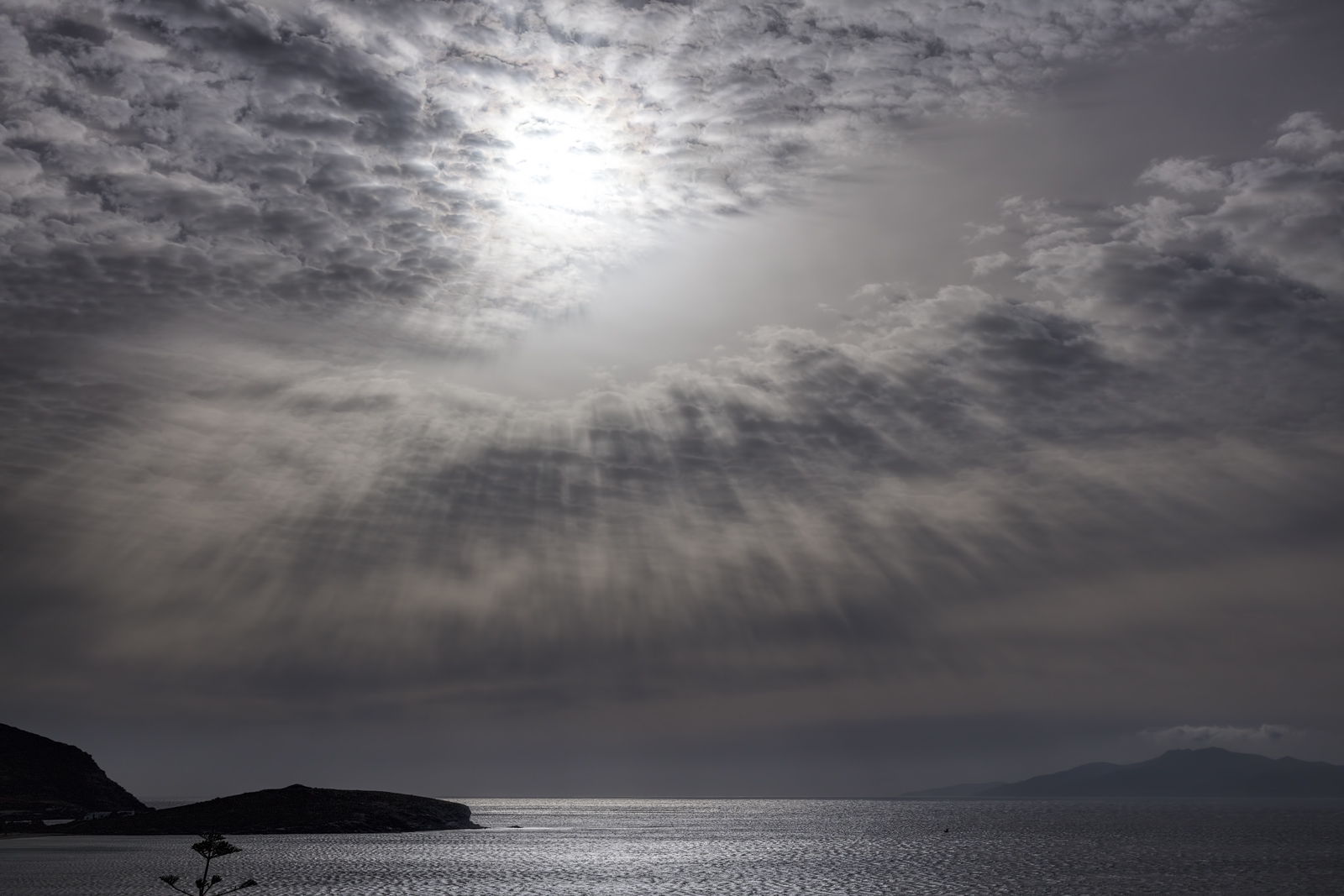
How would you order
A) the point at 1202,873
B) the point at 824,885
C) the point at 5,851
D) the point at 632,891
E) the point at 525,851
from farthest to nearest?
the point at 525,851
the point at 5,851
the point at 1202,873
the point at 824,885
the point at 632,891

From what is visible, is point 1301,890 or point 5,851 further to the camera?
point 5,851

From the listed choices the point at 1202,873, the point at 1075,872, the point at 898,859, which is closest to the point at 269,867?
the point at 898,859

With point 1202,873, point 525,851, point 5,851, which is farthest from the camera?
point 525,851

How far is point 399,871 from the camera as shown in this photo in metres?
142

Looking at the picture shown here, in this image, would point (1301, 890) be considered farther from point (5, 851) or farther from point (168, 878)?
point (5, 851)

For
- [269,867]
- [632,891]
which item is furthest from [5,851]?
[632,891]

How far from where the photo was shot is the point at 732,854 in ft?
606

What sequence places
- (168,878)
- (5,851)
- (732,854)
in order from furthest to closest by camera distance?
(732,854)
(5,851)
(168,878)

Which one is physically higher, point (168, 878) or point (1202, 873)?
point (168, 878)

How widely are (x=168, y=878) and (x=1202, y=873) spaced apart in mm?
140391

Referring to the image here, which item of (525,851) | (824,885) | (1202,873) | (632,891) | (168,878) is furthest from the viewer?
(525,851)

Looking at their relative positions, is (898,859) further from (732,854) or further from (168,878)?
(168,878)

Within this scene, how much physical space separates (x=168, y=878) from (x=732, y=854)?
15421cm

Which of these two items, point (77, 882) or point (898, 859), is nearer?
point (77, 882)
